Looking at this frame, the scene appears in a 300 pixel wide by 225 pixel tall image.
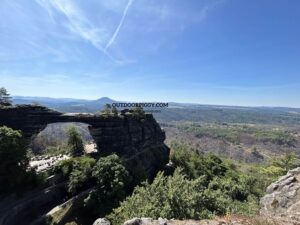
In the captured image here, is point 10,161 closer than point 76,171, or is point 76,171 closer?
point 10,161

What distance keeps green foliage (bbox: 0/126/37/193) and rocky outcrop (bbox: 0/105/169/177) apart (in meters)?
19.8

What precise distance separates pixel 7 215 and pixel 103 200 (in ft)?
48.7

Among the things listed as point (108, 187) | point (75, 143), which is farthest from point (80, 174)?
point (75, 143)

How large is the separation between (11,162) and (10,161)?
438 millimetres

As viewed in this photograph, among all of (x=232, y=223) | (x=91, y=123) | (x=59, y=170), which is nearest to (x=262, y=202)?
(x=232, y=223)

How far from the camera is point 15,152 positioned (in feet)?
151

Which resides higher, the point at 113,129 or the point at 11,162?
the point at 113,129

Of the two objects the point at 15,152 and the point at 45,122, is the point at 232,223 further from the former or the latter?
the point at 45,122

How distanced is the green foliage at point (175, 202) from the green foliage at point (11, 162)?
21432mm

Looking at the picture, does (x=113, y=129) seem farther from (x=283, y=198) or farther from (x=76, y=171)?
(x=283, y=198)

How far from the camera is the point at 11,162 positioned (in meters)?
46.1

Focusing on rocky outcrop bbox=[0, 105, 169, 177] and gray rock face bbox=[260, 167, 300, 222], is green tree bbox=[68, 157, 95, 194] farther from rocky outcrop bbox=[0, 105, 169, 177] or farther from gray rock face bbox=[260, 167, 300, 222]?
gray rock face bbox=[260, 167, 300, 222]

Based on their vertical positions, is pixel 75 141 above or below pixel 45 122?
below

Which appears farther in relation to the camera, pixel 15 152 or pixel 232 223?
pixel 15 152
